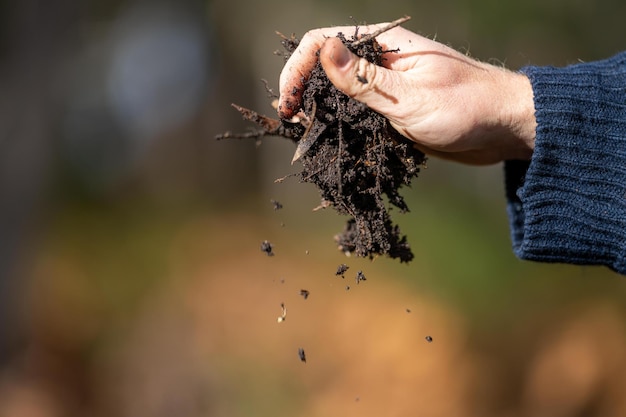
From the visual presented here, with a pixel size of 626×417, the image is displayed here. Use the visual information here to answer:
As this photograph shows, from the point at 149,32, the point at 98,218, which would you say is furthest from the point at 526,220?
the point at 149,32

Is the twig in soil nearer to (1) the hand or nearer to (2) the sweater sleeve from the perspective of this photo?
(1) the hand

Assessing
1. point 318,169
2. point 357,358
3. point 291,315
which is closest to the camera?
point 318,169

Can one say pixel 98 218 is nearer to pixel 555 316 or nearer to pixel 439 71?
pixel 555 316

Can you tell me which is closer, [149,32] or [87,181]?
[87,181]

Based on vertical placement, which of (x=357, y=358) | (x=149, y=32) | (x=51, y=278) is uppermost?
(x=149, y=32)

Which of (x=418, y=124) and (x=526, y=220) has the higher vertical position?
(x=418, y=124)

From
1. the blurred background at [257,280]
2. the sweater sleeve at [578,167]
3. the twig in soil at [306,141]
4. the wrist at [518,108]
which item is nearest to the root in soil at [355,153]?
the twig in soil at [306,141]

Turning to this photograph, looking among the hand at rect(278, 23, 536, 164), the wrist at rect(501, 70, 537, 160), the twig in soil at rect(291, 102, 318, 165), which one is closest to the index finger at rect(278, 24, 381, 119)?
the hand at rect(278, 23, 536, 164)
